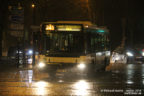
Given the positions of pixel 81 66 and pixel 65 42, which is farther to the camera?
pixel 81 66

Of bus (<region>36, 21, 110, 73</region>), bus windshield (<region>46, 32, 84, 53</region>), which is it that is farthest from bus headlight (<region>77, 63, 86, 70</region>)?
bus windshield (<region>46, 32, 84, 53</region>)

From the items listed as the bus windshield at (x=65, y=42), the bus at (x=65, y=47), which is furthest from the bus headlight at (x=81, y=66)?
the bus windshield at (x=65, y=42)

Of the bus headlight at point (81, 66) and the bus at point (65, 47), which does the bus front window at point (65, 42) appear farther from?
the bus headlight at point (81, 66)

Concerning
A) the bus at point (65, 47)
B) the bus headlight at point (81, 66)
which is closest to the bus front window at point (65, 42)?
the bus at point (65, 47)

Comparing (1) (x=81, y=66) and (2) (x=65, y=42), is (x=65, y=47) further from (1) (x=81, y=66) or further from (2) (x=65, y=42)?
(1) (x=81, y=66)

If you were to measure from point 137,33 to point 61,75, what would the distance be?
50.0 metres

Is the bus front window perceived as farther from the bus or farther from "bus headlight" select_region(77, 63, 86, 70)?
"bus headlight" select_region(77, 63, 86, 70)

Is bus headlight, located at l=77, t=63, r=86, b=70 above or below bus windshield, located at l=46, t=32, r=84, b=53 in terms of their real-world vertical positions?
below

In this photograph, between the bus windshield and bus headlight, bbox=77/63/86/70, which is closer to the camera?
the bus windshield

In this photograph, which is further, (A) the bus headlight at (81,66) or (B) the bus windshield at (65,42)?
(A) the bus headlight at (81,66)

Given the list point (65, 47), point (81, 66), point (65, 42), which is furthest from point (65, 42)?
point (81, 66)

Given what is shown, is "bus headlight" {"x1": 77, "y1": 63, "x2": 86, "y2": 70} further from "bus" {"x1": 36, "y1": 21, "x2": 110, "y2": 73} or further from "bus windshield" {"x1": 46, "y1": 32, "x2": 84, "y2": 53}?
"bus windshield" {"x1": 46, "y1": 32, "x2": 84, "y2": 53}

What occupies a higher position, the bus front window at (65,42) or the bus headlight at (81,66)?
the bus front window at (65,42)

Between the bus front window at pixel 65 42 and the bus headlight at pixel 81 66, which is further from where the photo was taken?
the bus headlight at pixel 81 66
